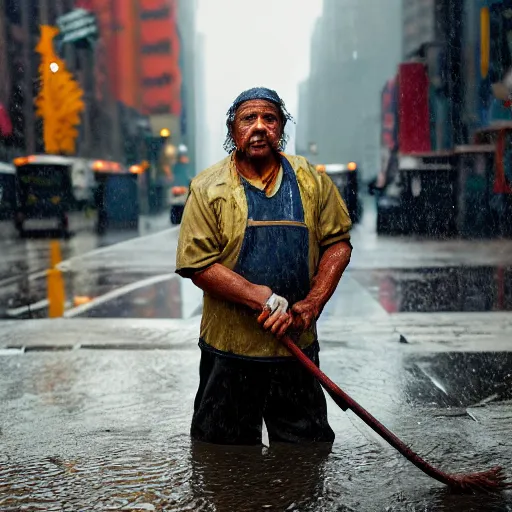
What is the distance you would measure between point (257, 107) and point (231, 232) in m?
0.57

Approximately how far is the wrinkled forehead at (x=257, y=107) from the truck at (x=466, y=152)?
2287 cm

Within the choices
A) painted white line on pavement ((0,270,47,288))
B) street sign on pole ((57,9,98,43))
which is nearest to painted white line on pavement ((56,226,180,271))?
painted white line on pavement ((0,270,47,288))

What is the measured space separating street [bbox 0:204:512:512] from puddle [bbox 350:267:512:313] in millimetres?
65

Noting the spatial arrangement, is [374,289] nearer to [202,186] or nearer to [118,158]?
[202,186]

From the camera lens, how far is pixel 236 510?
369cm

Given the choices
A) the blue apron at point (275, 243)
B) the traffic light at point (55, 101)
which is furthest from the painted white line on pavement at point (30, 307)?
the traffic light at point (55, 101)

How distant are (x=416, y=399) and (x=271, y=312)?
231cm

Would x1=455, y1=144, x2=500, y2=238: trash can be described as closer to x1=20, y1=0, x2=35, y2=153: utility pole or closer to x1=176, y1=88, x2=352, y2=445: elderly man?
x1=176, y1=88, x2=352, y2=445: elderly man

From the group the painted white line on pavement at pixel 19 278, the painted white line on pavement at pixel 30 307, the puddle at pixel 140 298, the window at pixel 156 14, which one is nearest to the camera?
the puddle at pixel 140 298

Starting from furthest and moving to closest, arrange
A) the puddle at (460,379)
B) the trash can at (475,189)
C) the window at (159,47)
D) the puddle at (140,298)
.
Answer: the window at (159,47) → the trash can at (475,189) → the puddle at (140,298) → the puddle at (460,379)

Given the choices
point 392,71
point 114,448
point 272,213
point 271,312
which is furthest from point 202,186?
point 392,71

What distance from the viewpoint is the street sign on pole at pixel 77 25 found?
61906 mm

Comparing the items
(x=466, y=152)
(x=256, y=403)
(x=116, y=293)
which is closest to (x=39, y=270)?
(x=116, y=293)

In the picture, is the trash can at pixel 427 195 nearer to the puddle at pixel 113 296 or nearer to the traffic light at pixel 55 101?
the puddle at pixel 113 296
